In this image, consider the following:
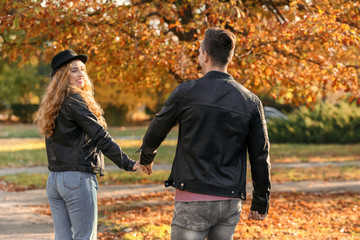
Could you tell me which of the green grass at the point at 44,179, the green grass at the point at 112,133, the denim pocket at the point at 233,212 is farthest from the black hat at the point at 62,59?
the green grass at the point at 112,133

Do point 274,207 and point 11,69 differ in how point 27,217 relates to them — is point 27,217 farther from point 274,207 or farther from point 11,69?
point 11,69

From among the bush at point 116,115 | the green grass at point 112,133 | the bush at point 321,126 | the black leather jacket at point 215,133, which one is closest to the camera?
the black leather jacket at point 215,133

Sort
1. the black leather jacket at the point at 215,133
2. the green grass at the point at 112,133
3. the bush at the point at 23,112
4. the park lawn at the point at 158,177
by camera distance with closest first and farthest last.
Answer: the black leather jacket at the point at 215,133
the park lawn at the point at 158,177
the green grass at the point at 112,133
the bush at the point at 23,112

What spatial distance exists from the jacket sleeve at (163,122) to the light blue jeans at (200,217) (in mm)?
419

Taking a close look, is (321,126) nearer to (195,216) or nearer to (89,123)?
(89,123)

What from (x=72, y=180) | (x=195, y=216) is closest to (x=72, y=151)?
(x=72, y=180)

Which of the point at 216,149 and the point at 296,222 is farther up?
the point at 216,149

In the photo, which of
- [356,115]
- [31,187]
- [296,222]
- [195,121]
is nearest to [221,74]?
[195,121]

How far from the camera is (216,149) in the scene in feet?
8.95

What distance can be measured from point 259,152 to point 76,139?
4.26 ft

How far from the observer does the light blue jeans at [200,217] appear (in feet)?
8.97

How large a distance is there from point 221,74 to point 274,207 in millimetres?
5857

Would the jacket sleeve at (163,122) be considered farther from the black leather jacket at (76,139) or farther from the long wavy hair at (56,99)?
the long wavy hair at (56,99)

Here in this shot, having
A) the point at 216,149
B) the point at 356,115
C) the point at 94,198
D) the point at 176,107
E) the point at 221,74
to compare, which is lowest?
the point at 356,115
